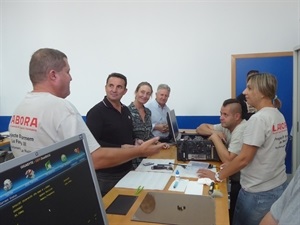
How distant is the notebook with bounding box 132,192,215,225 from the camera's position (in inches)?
47.2

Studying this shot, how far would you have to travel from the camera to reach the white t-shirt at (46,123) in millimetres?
1207

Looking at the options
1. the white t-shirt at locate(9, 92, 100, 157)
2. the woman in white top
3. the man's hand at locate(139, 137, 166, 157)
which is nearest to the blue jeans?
the woman in white top

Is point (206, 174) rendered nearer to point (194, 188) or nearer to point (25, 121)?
point (194, 188)

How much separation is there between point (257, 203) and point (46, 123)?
4.52 feet

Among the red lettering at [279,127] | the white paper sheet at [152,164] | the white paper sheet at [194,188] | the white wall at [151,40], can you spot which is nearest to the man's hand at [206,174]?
the white paper sheet at [194,188]

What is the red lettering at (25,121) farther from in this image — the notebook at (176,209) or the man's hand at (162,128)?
the man's hand at (162,128)

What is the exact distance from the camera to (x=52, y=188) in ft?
2.05

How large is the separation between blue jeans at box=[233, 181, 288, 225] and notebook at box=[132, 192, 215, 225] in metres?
0.45

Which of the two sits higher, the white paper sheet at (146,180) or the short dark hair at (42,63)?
the short dark hair at (42,63)

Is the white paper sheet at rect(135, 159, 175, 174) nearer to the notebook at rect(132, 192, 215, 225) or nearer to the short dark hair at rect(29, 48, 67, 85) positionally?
the notebook at rect(132, 192, 215, 225)

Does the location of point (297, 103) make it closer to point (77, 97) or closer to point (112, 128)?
point (112, 128)

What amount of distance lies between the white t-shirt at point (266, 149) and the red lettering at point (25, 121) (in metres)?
1.22

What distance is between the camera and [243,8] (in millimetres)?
4266

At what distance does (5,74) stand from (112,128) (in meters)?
4.13
